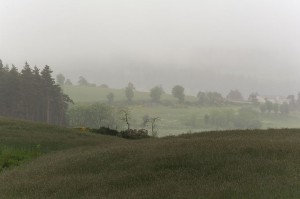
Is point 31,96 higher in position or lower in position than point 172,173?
higher

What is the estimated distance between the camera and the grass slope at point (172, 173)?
Answer: 36.6 feet

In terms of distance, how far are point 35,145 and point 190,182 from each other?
59.3ft

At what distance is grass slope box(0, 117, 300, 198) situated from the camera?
36.6ft

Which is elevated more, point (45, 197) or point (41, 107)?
point (41, 107)

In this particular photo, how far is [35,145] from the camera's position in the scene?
27.4 metres

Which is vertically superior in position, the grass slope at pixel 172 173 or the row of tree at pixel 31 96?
the row of tree at pixel 31 96

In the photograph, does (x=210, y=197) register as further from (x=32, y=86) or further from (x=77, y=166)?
(x=32, y=86)

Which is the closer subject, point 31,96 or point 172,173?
point 172,173

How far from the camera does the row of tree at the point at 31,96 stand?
9444cm

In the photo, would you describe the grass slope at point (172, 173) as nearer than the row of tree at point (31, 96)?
Yes

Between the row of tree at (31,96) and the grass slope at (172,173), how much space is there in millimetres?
81710

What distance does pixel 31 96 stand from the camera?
9962 cm

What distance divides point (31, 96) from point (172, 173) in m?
92.1

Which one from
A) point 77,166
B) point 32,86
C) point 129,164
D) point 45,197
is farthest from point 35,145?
point 32,86
